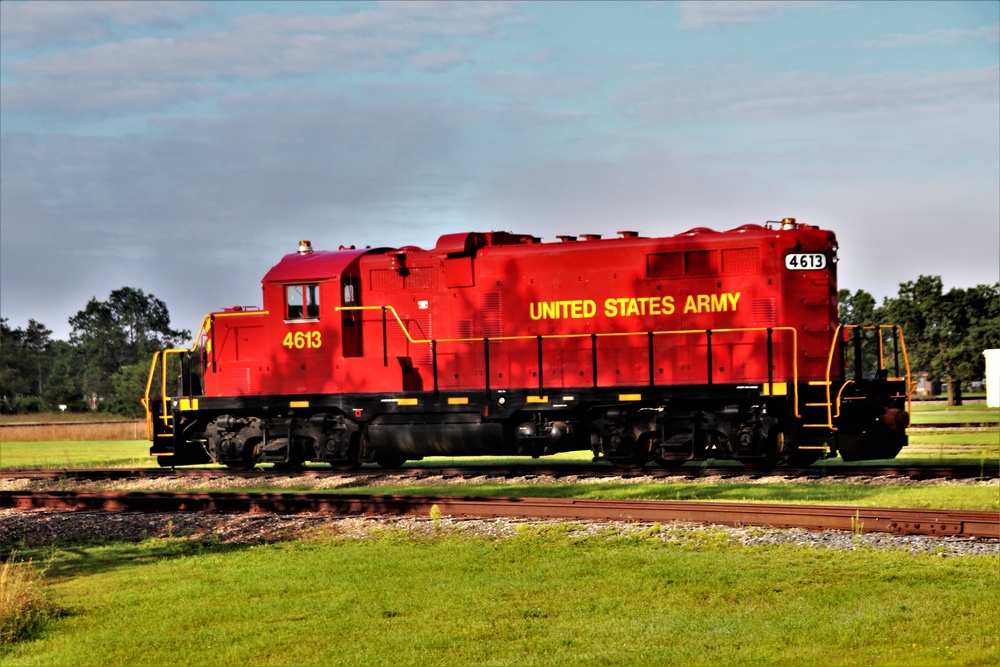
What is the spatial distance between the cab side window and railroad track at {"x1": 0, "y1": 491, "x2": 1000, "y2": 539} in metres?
4.92

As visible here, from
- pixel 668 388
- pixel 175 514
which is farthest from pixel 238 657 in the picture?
pixel 668 388

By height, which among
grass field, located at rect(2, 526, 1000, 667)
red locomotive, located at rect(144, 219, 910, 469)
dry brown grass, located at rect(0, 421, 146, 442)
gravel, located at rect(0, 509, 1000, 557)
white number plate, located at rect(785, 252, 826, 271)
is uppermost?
white number plate, located at rect(785, 252, 826, 271)

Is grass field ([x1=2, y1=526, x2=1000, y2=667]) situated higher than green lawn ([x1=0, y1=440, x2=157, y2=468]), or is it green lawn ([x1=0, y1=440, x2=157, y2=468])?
green lawn ([x1=0, y1=440, x2=157, y2=468])

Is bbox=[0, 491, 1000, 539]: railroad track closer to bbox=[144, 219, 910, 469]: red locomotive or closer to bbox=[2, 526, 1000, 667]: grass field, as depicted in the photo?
bbox=[2, 526, 1000, 667]: grass field

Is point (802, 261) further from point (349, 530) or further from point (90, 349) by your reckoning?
point (90, 349)

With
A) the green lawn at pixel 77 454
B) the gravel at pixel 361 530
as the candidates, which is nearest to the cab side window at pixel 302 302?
the gravel at pixel 361 530

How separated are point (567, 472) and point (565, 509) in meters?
5.16

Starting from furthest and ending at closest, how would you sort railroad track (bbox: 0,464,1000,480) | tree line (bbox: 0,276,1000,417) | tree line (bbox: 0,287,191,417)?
1. tree line (bbox: 0,287,191,417)
2. tree line (bbox: 0,276,1000,417)
3. railroad track (bbox: 0,464,1000,480)

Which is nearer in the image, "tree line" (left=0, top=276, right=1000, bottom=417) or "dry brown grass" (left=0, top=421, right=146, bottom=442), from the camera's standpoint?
"dry brown grass" (left=0, top=421, right=146, bottom=442)

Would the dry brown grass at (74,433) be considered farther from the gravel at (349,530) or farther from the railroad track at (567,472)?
the gravel at (349,530)

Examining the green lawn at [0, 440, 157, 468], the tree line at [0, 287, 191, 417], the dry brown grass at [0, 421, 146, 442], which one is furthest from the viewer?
the tree line at [0, 287, 191, 417]

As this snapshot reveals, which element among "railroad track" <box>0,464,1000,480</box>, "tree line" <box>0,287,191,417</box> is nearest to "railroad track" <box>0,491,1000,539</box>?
"railroad track" <box>0,464,1000,480</box>

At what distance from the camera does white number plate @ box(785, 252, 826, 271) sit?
57.9ft

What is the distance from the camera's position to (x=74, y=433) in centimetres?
3816
